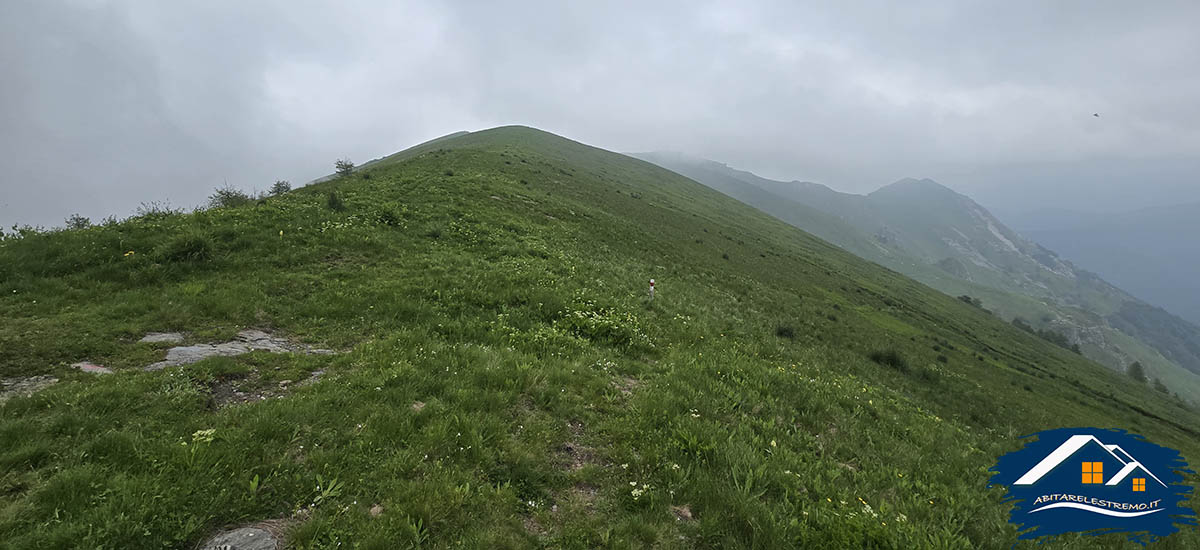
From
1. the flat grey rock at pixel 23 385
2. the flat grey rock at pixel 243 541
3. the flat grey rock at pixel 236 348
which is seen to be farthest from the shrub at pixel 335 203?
the flat grey rock at pixel 243 541

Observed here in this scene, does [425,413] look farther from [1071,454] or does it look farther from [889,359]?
[889,359]

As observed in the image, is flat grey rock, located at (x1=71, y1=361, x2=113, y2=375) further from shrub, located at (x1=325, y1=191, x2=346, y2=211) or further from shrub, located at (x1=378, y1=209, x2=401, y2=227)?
shrub, located at (x1=325, y1=191, x2=346, y2=211)

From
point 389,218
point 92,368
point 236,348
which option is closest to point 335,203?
A: point 389,218

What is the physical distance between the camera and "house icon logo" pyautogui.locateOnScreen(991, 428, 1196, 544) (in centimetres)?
652

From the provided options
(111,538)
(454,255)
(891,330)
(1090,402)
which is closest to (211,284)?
(454,255)

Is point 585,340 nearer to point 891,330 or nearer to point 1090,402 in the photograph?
point 891,330

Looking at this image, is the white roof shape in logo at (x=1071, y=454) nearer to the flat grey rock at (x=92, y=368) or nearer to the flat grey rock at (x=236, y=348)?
the flat grey rock at (x=236, y=348)

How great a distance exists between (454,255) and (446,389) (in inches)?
401

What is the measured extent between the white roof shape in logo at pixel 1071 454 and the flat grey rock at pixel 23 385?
15.6 metres

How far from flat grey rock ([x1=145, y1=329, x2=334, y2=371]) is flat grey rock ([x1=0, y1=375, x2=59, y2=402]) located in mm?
1213

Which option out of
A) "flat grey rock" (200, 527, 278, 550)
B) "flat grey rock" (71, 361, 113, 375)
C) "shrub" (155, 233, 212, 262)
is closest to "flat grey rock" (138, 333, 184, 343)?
"flat grey rock" (71, 361, 113, 375)

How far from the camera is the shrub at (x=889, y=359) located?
74.5 ft

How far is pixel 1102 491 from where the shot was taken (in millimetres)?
6680

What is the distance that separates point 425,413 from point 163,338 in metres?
7.17
